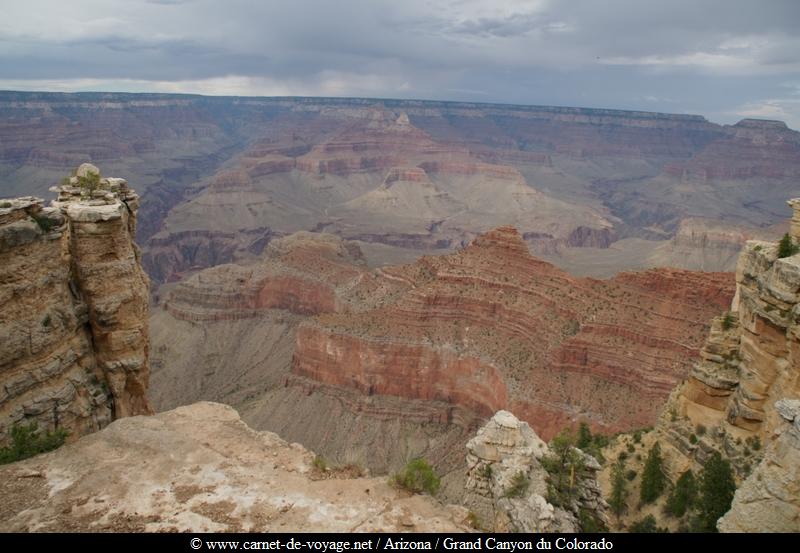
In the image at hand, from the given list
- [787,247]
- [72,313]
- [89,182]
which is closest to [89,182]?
[89,182]

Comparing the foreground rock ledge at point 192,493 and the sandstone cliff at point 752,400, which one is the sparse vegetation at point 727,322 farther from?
the foreground rock ledge at point 192,493

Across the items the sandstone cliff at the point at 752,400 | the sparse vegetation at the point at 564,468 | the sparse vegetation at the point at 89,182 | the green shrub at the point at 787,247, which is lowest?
the sparse vegetation at the point at 564,468

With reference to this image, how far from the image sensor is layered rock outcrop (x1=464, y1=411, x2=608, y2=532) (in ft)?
58.4

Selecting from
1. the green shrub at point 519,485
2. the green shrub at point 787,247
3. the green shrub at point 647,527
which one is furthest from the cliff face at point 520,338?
the green shrub at point 519,485

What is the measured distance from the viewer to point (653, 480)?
82.2 feet

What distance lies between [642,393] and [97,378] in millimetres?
35544

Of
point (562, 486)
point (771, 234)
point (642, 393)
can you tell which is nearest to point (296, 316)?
point (642, 393)

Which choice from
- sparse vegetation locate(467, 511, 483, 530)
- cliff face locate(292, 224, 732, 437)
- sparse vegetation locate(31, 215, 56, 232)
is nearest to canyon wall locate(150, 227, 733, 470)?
cliff face locate(292, 224, 732, 437)

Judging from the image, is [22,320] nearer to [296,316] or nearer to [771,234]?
[296,316]

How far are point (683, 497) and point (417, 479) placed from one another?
41.0ft

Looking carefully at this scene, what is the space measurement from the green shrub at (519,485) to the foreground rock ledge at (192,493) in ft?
11.5

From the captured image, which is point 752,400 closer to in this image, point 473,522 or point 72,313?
point 473,522

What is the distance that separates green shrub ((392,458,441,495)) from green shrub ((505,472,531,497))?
2935 millimetres

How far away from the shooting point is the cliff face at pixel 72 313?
2073cm
